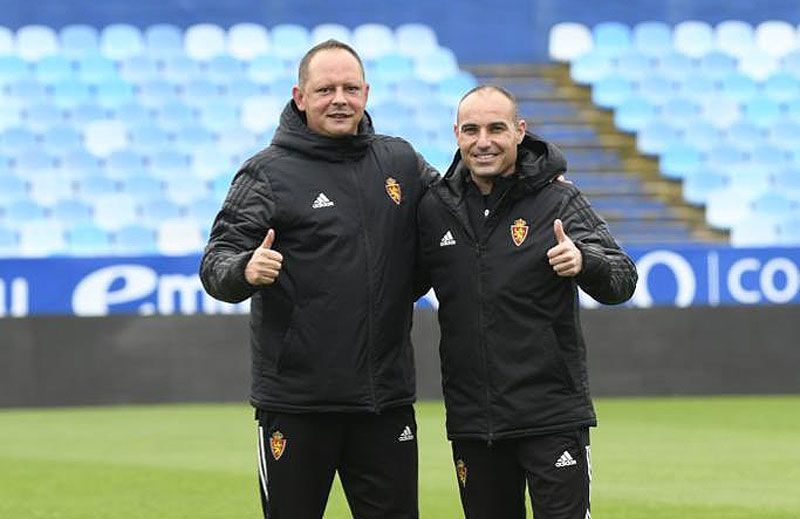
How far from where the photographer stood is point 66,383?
14.1m

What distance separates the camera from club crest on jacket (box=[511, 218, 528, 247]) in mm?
5035

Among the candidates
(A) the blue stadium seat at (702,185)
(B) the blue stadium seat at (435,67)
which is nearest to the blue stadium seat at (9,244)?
(B) the blue stadium seat at (435,67)

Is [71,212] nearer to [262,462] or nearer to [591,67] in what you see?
[591,67]

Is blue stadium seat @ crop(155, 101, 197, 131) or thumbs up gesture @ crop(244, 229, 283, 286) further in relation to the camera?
blue stadium seat @ crop(155, 101, 197, 131)

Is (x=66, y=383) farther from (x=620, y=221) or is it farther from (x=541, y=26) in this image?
(x=541, y=26)

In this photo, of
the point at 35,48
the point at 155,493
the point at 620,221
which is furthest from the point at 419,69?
the point at 155,493

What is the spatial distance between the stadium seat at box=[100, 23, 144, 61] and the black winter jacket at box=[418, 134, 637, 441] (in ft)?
44.4

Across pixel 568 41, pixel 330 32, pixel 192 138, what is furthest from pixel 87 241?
pixel 568 41

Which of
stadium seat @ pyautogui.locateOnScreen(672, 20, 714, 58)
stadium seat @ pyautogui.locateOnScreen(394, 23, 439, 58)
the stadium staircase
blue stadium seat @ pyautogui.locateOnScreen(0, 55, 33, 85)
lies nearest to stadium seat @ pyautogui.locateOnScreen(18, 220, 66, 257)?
blue stadium seat @ pyautogui.locateOnScreen(0, 55, 33, 85)

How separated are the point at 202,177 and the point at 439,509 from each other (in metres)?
9.36

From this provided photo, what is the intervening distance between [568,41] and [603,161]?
1721 millimetres

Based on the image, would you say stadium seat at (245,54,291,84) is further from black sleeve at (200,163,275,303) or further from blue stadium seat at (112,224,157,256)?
black sleeve at (200,163,275,303)

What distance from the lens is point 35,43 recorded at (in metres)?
18.1

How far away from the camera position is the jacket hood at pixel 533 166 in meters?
5.09
